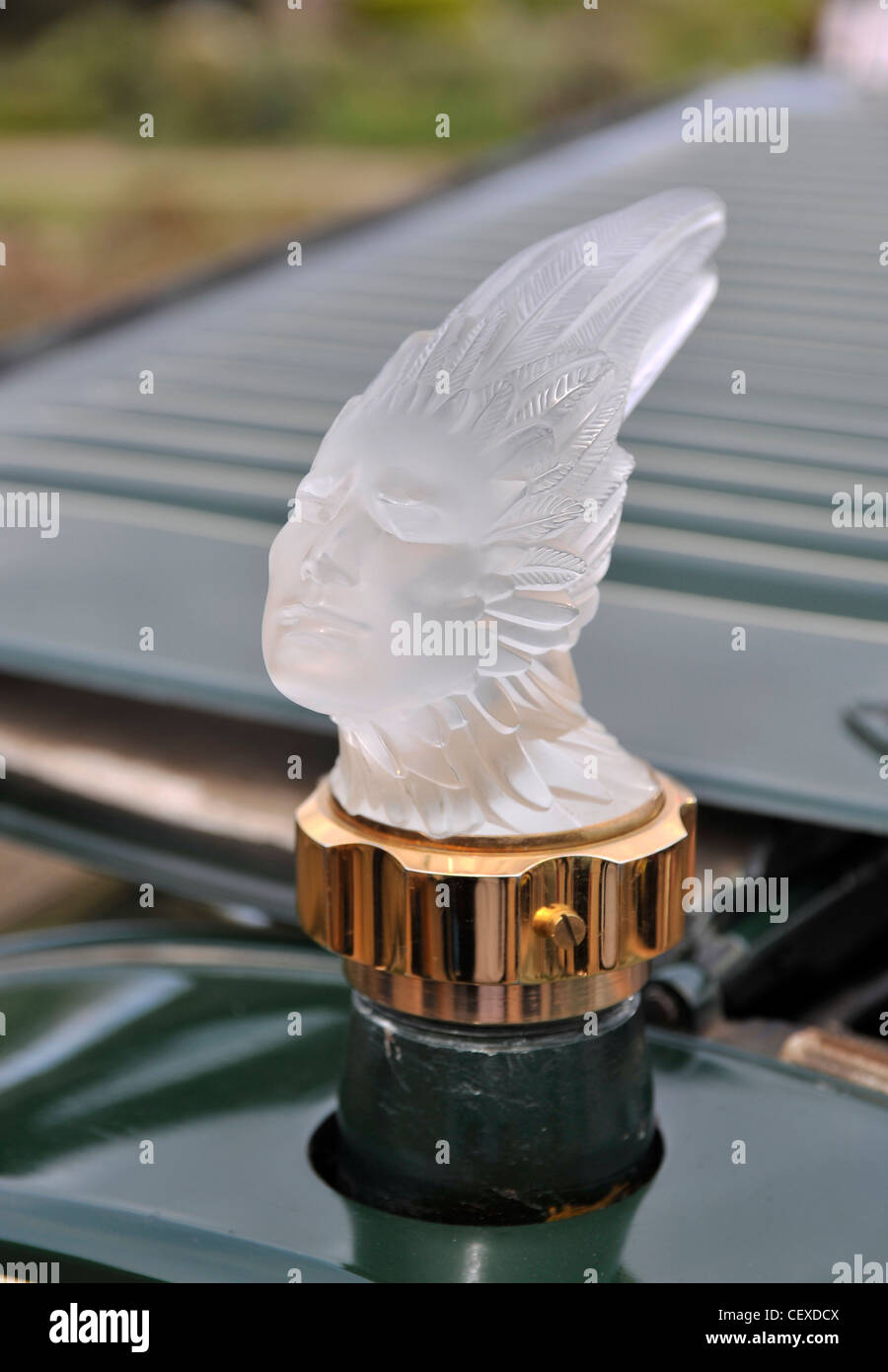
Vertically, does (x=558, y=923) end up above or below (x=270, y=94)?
below

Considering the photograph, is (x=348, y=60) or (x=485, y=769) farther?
(x=348, y=60)

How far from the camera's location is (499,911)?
0.50 meters

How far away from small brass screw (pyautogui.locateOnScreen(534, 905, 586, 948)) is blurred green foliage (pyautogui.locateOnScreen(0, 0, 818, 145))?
8575 mm

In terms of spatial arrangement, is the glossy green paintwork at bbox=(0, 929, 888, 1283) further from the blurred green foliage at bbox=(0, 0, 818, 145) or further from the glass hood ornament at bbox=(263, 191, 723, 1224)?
A: the blurred green foliage at bbox=(0, 0, 818, 145)

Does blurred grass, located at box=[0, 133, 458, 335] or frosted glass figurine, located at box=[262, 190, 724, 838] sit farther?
blurred grass, located at box=[0, 133, 458, 335]

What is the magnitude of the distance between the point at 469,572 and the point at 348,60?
1000cm

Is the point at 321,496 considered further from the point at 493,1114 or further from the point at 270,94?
the point at 270,94

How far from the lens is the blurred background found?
24.0 ft

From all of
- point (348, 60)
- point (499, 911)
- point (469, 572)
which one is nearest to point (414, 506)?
point (469, 572)

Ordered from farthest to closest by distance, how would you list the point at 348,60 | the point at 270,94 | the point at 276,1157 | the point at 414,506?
the point at 348,60 < the point at 270,94 < the point at 276,1157 < the point at 414,506

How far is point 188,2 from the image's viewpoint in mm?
10172

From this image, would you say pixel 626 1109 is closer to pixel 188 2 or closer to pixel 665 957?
pixel 665 957

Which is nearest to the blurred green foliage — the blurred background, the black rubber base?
the blurred background
